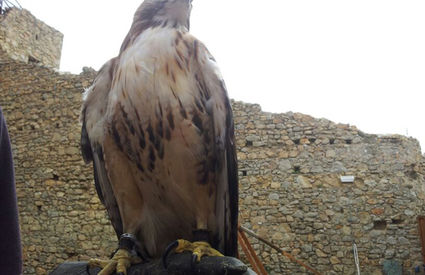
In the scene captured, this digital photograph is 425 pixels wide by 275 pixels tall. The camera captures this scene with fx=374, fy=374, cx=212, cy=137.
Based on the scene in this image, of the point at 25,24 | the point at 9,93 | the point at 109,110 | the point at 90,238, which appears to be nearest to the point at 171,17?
the point at 109,110

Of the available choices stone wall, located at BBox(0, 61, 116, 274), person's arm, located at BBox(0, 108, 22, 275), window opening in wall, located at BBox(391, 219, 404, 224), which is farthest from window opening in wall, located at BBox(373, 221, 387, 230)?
person's arm, located at BBox(0, 108, 22, 275)

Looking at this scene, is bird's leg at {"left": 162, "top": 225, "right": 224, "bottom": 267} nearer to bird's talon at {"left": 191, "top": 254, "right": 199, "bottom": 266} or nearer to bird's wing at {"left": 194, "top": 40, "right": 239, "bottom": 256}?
bird's talon at {"left": 191, "top": 254, "right": 199, "bottom": 266}

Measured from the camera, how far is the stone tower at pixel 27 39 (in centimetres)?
947

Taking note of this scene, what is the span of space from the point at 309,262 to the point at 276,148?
228 cm

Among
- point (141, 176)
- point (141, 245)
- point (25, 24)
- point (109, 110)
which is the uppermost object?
point (25, 24)

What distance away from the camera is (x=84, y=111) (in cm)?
176

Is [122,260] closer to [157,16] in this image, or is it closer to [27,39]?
[157,16]

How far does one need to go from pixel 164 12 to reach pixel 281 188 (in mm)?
6190

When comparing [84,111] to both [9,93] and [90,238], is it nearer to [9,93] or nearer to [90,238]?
[90,238]

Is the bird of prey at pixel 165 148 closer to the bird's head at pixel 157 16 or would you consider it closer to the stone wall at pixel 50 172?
the bird's head at pixel 157 16

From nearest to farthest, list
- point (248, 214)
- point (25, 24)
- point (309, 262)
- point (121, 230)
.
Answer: point (121, 230), point (309, 262), point (248, 214), point (25, 24)

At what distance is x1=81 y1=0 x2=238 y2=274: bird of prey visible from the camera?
4.94 feet

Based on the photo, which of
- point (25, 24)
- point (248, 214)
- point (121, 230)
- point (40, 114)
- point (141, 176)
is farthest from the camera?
point (25, 24)

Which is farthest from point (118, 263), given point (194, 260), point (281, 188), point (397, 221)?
point (397, 221)
